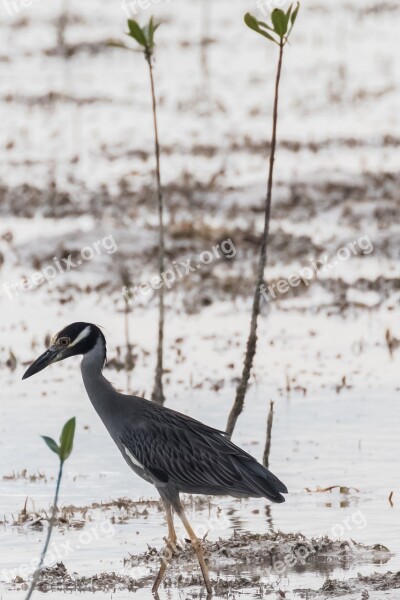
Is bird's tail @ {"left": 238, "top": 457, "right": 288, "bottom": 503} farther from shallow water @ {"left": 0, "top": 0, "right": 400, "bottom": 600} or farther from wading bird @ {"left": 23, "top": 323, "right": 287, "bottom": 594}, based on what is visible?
shallow water @ {"left": 0, "top": 0, "right": 400, "bottom": 600}

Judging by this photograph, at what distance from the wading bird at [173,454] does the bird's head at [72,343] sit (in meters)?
0.12

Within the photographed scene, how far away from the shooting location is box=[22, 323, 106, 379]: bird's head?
8.70 metres

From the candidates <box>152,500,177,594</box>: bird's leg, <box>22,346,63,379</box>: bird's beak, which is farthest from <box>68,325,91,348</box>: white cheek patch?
<box>152,500,177,594</box>: bird's leg

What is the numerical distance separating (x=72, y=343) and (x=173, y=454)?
105 cm

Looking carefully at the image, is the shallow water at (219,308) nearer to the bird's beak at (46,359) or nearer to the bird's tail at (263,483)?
the bird's tail at (263,483)

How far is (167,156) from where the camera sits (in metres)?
32.5

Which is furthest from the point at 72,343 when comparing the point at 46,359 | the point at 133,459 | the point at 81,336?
the point at 133,459

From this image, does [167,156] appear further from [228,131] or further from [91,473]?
[91,473]

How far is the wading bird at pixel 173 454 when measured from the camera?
8.14 meters

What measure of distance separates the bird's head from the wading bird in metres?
0.12

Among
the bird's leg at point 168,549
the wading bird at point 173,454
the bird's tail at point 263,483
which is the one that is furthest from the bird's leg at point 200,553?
the bird's tail at point 263,483

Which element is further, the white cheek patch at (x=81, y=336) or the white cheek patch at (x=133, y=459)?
the white cheek patch at (x=81, y=336)

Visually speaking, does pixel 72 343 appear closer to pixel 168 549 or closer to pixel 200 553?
pixel 168 549

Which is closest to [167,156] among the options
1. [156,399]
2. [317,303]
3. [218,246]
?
[218,246]
